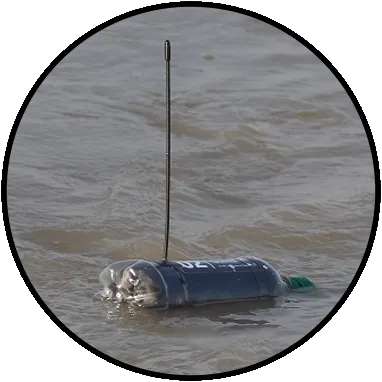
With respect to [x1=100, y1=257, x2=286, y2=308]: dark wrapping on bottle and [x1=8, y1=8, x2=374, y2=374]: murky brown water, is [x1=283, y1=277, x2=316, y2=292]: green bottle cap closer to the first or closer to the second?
[x1=8, y1=8, x2=374, y2=374]: murky brown water

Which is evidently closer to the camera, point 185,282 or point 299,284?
point 185,282

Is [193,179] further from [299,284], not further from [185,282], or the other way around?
[185,282]

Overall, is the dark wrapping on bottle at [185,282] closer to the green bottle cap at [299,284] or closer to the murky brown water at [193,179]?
the murky brown water at [193,179]

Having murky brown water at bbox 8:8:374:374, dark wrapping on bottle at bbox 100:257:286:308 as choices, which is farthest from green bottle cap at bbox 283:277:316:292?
dark wrapping on bottle at bbox 100:257:286:308

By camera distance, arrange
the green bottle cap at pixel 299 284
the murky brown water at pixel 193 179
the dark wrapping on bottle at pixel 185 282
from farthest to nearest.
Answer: the green bottle cap at pixel 299 284 → the murky brown water at pixel 193 179 → the dark wrapping on bottle at pixel 185 282

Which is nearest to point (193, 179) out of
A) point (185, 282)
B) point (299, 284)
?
point (299, 284)

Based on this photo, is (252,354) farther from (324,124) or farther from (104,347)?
(324,124)

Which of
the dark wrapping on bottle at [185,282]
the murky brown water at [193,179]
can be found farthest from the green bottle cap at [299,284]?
the dark wrapping on bottle at [185,282]
